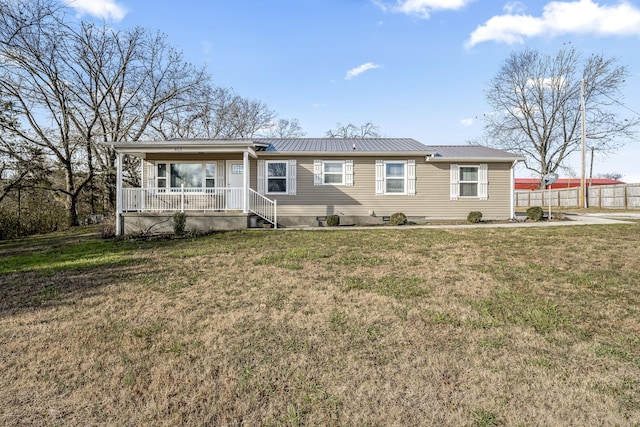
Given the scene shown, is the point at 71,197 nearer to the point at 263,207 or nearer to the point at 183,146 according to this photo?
the point at 183,146

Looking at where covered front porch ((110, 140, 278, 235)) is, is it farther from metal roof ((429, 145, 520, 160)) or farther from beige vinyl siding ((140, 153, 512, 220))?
metal roof ((429, 145, 520, 160))

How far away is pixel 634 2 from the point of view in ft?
32.7

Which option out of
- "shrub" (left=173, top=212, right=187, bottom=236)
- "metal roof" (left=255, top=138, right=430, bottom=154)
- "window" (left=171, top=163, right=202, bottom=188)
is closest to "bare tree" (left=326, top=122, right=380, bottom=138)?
"metal roof" (left=255, top=138, right=430, bottom=154)

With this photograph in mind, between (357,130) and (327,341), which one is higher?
(357,130)

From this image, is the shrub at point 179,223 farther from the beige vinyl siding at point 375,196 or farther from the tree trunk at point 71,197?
the tree trunk at point 71,197

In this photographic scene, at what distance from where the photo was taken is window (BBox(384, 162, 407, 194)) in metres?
13.7

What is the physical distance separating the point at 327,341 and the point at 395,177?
10.9 m

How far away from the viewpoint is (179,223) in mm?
10695

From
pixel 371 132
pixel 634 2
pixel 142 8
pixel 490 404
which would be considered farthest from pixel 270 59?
pixel 371 132

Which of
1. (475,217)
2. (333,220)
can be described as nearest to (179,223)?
(333,220)

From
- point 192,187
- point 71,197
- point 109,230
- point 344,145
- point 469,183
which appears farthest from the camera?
point 71,197

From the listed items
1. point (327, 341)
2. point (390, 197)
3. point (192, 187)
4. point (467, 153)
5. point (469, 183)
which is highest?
point (467, 153)

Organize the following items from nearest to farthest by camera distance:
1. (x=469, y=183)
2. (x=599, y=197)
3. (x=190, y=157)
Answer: (x=190, y=157), (x=469, y=183), (x=599, y=197)

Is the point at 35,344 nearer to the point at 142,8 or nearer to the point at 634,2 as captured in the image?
the point at 142,8
